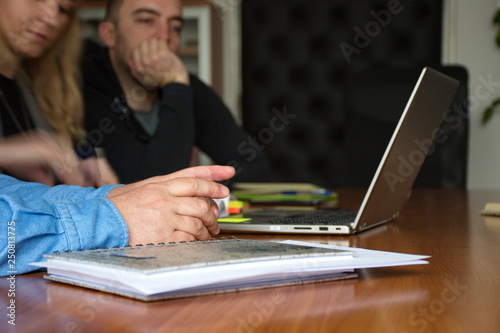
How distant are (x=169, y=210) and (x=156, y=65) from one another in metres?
1.17

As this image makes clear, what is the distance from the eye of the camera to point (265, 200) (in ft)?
3.91

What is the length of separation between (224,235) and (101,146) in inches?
35.2

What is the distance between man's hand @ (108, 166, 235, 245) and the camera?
1.78 ft

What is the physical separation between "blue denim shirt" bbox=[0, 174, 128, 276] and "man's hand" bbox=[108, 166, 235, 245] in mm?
14

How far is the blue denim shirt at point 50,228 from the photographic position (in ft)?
1.59

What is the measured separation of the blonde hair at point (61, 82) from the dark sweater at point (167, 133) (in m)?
0.09

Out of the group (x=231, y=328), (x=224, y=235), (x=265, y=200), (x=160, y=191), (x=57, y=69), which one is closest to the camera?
(x=231, y=328)

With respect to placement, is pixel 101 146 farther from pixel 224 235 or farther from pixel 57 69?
pixel 224 235

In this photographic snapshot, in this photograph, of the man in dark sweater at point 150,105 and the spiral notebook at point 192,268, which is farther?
the man in dark sweater at point 150,105

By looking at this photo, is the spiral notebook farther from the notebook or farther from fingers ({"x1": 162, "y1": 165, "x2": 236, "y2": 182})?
fingers ({"x1": 162, "y1": 165, "x2": 236, "y2": 182})

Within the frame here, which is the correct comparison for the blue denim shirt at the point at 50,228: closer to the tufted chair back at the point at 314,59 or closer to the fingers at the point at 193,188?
the fingers at the point at 193,188

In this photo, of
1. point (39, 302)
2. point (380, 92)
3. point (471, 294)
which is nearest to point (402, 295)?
point (471, 294)

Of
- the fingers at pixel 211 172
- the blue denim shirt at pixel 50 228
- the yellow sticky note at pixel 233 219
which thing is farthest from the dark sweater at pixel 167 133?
the blue denim shirt at pixel 50 228

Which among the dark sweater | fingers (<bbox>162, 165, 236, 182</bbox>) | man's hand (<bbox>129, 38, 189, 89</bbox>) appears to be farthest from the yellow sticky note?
man's hand (<bbox>129, 38, 189, 89</bbox>)
